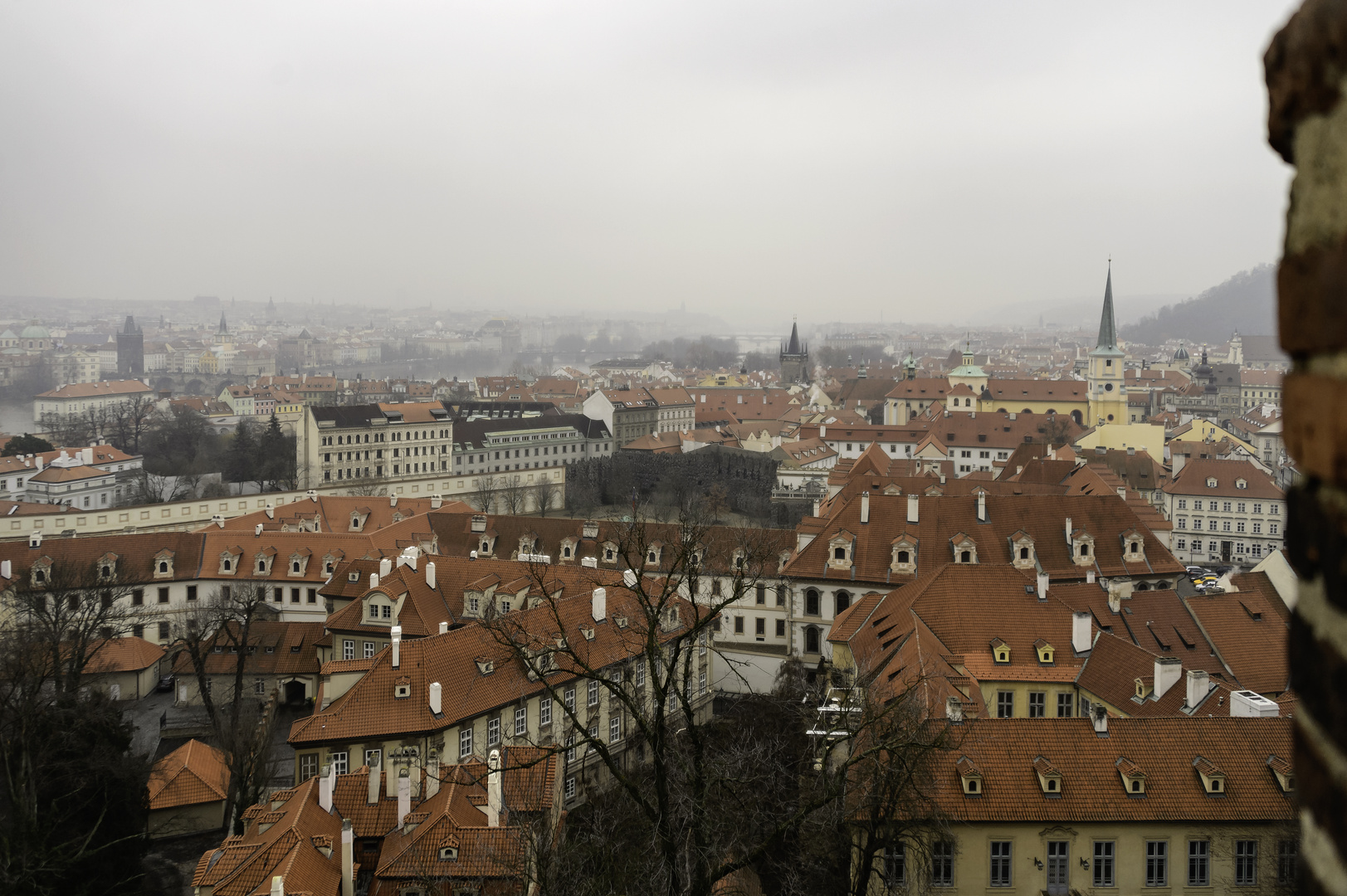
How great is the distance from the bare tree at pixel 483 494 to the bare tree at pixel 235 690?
86.7ft

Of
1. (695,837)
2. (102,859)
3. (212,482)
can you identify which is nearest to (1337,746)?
(695,837)

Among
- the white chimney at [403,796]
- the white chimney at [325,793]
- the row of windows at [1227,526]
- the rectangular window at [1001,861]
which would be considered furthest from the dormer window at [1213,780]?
the row of windows at [1227,526]

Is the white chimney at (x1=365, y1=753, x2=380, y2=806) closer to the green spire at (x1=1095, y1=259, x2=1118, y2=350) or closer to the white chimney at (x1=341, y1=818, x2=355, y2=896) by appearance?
the white chimney at (x1=341, y1=818, x2=355, y2=896)

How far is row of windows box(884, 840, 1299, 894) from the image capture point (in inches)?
750

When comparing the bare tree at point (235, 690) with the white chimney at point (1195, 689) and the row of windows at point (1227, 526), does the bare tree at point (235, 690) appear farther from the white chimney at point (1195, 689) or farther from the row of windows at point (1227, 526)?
the row of windows at point (1227, 526)

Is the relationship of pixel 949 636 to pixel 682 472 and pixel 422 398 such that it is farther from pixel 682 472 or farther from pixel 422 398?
pixel 422 398

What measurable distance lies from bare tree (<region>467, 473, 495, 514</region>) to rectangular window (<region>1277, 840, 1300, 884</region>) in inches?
2007

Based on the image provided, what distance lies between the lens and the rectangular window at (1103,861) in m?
19.3

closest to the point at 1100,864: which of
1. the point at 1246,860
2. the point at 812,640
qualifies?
the point at 1246,860

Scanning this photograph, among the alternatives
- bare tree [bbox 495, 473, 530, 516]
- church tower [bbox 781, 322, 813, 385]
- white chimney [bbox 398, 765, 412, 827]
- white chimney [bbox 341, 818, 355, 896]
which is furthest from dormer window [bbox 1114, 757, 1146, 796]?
church tower [bbox 781, 322, 813, 385]

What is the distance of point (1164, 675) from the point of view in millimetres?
24531

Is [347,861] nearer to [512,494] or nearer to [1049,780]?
[1049,780]

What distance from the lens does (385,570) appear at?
119ft

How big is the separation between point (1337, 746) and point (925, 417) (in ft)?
339
